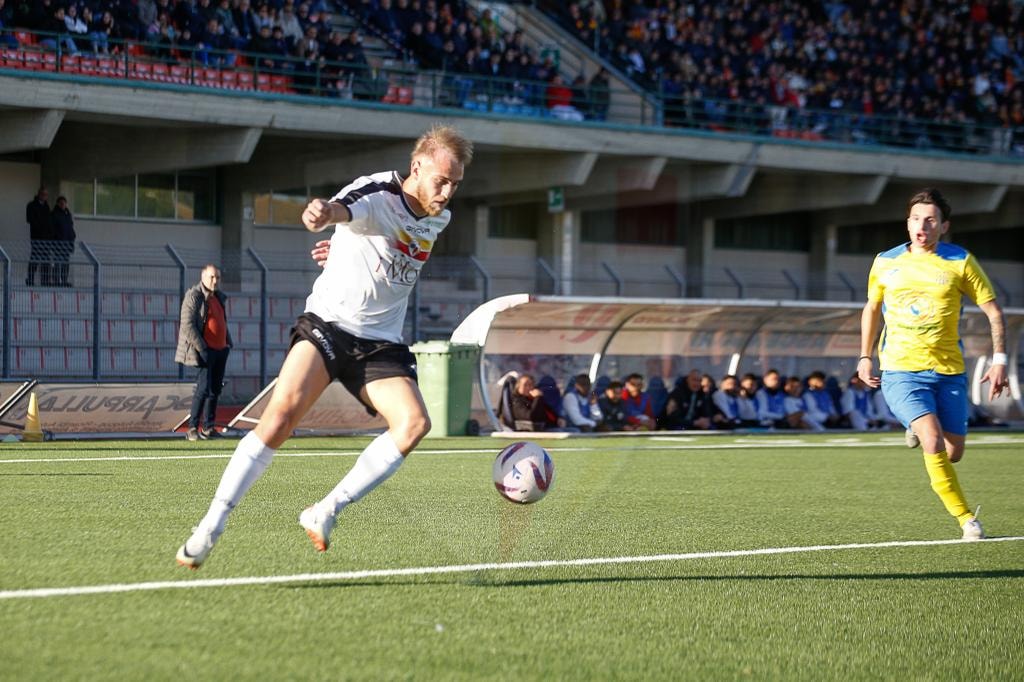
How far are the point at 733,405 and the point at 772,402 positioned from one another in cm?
92

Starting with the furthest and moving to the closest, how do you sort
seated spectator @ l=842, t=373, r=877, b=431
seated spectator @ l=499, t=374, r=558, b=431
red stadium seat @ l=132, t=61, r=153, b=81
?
red stadium seat @ l=132, t=61, r=153, b=81 → seated spectator @ l=842, t=373, r=877, b=431 → seated spectator @ l=499, t=374, r=558, b=431

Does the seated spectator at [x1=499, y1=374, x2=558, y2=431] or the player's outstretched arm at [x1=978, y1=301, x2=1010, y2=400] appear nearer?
the player's outstretched arm at [x1=978, y1=301, x2=1010, y2=400]

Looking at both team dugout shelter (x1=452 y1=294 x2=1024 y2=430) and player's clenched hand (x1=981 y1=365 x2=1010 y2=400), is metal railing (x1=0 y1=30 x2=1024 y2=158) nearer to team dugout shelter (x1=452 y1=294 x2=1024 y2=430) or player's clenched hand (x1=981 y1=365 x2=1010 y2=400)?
team dugout shelter (x1=452 y1=294 x2=1024 y2=430)

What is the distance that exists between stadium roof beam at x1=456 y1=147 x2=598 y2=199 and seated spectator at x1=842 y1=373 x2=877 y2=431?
29.4ft

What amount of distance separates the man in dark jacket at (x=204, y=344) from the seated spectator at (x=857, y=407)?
37.0ft

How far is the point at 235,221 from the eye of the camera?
1180 inches

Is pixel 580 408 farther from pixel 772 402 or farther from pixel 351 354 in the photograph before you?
pixel 351 354

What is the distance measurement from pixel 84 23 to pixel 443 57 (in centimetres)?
796

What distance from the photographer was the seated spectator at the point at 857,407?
2297cm

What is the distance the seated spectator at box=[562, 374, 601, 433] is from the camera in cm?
1984

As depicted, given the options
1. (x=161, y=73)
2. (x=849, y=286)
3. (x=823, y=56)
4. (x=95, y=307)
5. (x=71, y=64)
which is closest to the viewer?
(x=95, y=307)

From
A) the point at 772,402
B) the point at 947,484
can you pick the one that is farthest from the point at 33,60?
the point at 947,484

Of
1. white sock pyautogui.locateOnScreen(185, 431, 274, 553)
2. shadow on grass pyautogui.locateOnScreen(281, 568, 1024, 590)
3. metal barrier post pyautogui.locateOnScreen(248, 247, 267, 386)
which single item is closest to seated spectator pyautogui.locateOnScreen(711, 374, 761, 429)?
metal barrier post pyautogui.locateOnScreen(248, 247, 267, 386)

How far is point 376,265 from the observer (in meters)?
6.36
